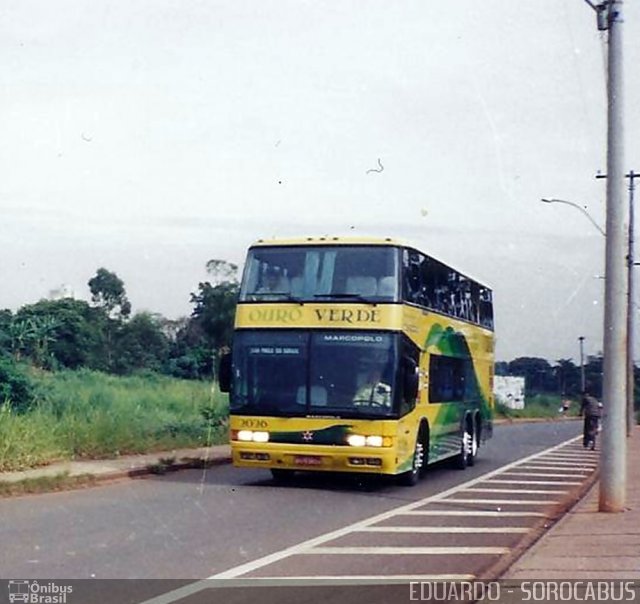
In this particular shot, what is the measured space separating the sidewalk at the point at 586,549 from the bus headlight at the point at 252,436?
5041 mm

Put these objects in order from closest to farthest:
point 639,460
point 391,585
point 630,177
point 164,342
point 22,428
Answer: point 391,585, point 22,428, point 639,460, point 630,177, point 164,342

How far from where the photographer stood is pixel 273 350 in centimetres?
1794

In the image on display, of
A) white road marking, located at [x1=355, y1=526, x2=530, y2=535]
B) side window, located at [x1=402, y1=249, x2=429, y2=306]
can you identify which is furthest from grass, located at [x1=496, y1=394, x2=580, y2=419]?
white road marking, located at [x1=355, y1=526, x2=530, y2=535]

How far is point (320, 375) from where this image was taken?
1769 centimetres

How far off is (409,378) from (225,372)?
2.95 m

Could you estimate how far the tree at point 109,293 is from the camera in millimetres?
54000

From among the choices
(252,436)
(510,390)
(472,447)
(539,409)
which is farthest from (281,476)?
(510,390)

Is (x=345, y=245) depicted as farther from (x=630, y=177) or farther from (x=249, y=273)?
(x=630, y=177)

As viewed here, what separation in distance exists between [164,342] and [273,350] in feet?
124

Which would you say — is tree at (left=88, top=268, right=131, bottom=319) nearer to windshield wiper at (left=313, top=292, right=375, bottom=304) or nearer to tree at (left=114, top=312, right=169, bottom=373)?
tree at (left=114, top=312, right=169, bottom=373)

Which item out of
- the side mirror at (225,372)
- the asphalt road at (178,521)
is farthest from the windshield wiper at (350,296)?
the asphalt road at (178,521)

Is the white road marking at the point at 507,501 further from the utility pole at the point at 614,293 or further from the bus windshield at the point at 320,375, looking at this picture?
the utility pole at the point at 614,293

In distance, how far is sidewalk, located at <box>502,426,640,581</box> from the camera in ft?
31.9

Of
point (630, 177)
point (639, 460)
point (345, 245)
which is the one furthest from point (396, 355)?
point (630, 177)
